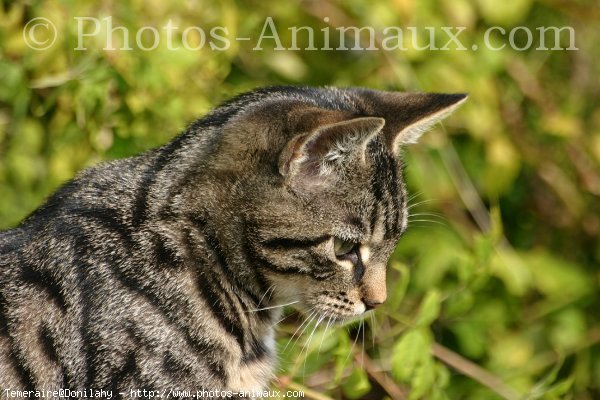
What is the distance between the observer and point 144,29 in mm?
3514

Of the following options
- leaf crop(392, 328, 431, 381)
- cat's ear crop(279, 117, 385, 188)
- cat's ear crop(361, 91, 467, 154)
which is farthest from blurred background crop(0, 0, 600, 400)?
cat's ear crop(279, 117, 385, 188)

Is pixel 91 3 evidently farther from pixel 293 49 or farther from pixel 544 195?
pixel 544 195

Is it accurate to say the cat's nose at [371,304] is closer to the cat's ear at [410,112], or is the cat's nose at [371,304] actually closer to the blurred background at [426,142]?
the blurred background at [426,142]

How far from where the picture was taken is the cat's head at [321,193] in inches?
97.0

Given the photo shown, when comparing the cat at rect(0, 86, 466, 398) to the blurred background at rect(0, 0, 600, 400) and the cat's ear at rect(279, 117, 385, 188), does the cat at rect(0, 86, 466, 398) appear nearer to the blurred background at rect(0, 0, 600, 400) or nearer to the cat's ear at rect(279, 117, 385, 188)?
the cat's ear at rect(279, 117, 385, 188)

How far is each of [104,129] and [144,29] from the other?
14.8 inches

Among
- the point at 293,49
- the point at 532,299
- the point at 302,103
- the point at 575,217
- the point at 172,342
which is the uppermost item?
the point at 302,103

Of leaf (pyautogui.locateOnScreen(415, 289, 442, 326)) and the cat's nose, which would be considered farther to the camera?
leaf (pyautogui.locateOnScreen(415, 289, 442, 326))

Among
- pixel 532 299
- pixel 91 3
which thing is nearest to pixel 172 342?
pixel 91 3

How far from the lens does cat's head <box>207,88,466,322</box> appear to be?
2463 millimetres

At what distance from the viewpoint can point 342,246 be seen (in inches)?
103

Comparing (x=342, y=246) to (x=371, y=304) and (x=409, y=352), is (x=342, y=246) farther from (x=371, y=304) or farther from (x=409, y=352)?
(x=409, y=352)

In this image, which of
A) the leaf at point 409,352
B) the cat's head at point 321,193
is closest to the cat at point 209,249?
the cat's head at point 321,193

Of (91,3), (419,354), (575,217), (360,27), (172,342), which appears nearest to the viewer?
(172,342)
